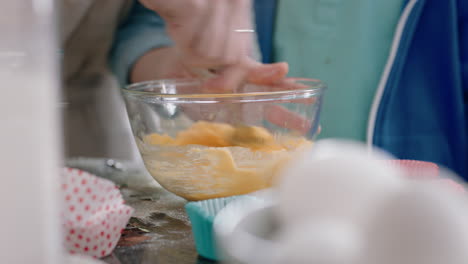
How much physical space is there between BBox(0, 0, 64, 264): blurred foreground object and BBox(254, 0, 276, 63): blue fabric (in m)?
0.76

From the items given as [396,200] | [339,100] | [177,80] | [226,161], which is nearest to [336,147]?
[396,200]

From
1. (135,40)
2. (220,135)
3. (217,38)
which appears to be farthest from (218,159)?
(135,40)

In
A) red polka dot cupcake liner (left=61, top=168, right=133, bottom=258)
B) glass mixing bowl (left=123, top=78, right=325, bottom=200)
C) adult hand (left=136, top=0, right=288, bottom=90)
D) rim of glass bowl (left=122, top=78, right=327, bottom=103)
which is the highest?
adult hand (left=136, top=0, right=288, bottom=90)

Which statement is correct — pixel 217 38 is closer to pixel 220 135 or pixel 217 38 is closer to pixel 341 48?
pixel 220 135

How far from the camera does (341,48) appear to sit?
0.86 meters

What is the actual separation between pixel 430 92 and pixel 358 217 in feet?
→ 2.25

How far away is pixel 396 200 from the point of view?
0.60 feet

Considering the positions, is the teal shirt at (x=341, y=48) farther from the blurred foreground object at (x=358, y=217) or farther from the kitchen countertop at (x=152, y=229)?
the blurred foreground object at (x=358, y=217)

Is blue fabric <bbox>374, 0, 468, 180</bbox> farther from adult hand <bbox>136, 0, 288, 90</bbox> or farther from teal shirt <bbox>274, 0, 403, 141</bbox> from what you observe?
adult hand <bbox>136, 0, 288, 90</bbox>

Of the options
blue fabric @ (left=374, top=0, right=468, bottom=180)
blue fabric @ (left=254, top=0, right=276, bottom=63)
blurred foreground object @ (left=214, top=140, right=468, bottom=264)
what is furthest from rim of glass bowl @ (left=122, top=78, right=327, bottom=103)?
blue fabric @ (left=254, top=0, right=276, bottom=63)

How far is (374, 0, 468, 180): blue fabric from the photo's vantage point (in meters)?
0.75

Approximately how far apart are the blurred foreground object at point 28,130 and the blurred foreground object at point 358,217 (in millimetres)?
96

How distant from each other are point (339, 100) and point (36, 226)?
0.74 m

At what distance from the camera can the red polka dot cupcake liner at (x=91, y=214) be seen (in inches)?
12.7
